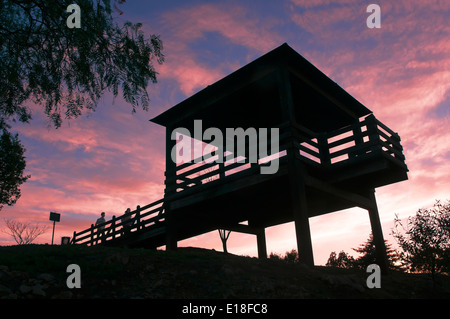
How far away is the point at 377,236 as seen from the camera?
1502 centimetres

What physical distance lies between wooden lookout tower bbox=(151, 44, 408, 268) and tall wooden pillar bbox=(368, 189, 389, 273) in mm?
46

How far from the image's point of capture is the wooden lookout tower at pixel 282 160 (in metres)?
12.9

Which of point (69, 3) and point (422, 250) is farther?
point (422, 250)

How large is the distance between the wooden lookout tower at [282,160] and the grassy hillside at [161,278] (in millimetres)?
2460

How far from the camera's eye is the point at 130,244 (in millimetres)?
19422

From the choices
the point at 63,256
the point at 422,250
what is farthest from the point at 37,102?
the point at 422,250

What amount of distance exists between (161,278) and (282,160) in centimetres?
620

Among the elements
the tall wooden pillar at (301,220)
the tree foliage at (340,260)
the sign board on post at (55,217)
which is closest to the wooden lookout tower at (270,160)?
the tall wooden pillar at (301,220)

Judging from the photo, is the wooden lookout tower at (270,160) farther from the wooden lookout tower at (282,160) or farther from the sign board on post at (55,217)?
the sign board on post at (55,217)
